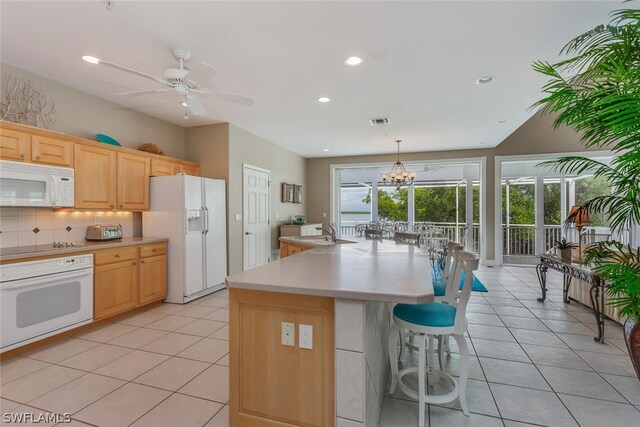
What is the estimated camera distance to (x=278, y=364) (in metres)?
A: 1.60

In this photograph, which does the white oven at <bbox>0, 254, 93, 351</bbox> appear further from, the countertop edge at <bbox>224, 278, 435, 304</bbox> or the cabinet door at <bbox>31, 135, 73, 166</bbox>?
the countertop edge at <bbox>224, 278, 435, 304</bbox>

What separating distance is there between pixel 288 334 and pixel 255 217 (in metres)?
4.40

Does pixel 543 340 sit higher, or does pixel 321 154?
pixel 321 154

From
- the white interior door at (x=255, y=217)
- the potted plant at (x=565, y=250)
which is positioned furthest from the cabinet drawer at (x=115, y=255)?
the potted plant at (x=565, y=250)

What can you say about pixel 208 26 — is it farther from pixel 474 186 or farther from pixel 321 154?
pixel 474 186

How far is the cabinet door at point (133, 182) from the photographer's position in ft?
12.6

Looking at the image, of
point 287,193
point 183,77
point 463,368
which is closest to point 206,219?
point 183,77

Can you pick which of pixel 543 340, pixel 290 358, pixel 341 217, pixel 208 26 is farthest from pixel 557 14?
pixel 341 217

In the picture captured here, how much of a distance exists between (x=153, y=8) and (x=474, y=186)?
23.9 feet

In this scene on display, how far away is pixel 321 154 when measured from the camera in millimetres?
7766

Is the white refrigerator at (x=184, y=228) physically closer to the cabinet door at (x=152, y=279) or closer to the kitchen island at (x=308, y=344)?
the cabinet door at (x=152, y=279)

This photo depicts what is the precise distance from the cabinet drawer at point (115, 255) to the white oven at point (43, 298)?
9 cm

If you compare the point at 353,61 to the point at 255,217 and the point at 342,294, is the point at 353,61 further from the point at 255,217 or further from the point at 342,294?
the point at 255,217

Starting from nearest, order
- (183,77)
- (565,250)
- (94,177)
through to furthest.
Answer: (183,77), (94,177), (565,250)
